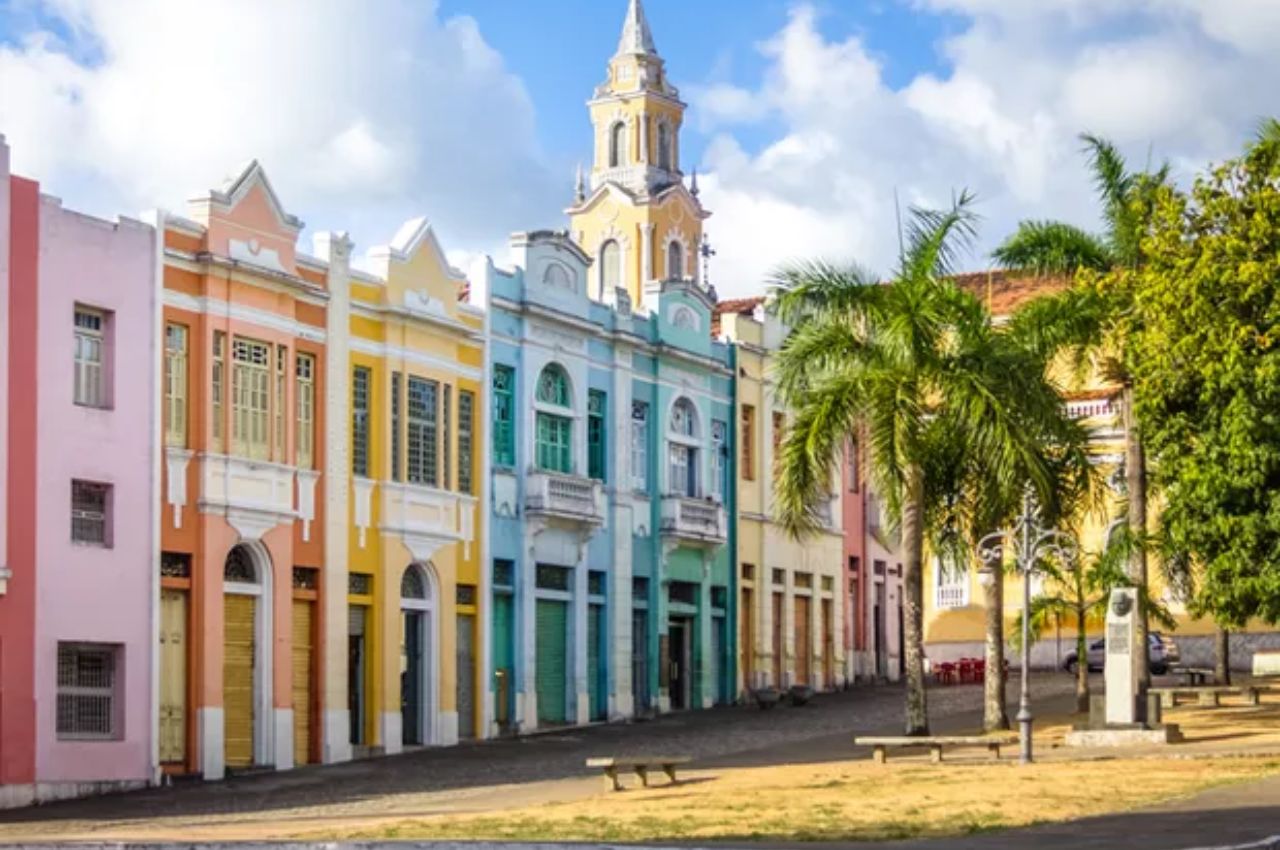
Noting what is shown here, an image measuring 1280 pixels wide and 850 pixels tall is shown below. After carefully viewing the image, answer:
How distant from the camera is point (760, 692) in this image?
51.2 m

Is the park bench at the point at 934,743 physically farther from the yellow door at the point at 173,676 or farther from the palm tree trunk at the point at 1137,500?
the yellow door at the point at 173,676

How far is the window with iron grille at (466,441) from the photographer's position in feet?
144

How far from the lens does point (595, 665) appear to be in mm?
48094

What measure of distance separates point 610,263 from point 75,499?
43793 mm

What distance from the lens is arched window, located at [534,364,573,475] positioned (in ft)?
152

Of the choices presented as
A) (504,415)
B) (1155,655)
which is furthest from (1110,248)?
(1155,655)

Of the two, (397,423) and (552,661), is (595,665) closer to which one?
(552,661)

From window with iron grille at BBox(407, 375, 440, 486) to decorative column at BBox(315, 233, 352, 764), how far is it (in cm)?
201

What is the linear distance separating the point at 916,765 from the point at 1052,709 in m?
13.2

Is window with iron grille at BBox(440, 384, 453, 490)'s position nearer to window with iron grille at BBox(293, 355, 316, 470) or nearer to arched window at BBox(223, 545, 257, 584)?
window with iron grille at BBox(293, 355, 316, 470)

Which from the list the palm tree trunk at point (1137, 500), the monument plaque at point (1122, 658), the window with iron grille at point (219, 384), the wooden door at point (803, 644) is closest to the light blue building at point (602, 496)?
the wooden door at point (803, 644)

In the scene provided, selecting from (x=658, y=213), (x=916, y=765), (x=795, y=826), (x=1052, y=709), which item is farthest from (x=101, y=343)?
(x=658, y=213)

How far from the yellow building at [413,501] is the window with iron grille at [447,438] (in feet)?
0.05

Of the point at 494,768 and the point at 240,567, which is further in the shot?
the point at 240,567
